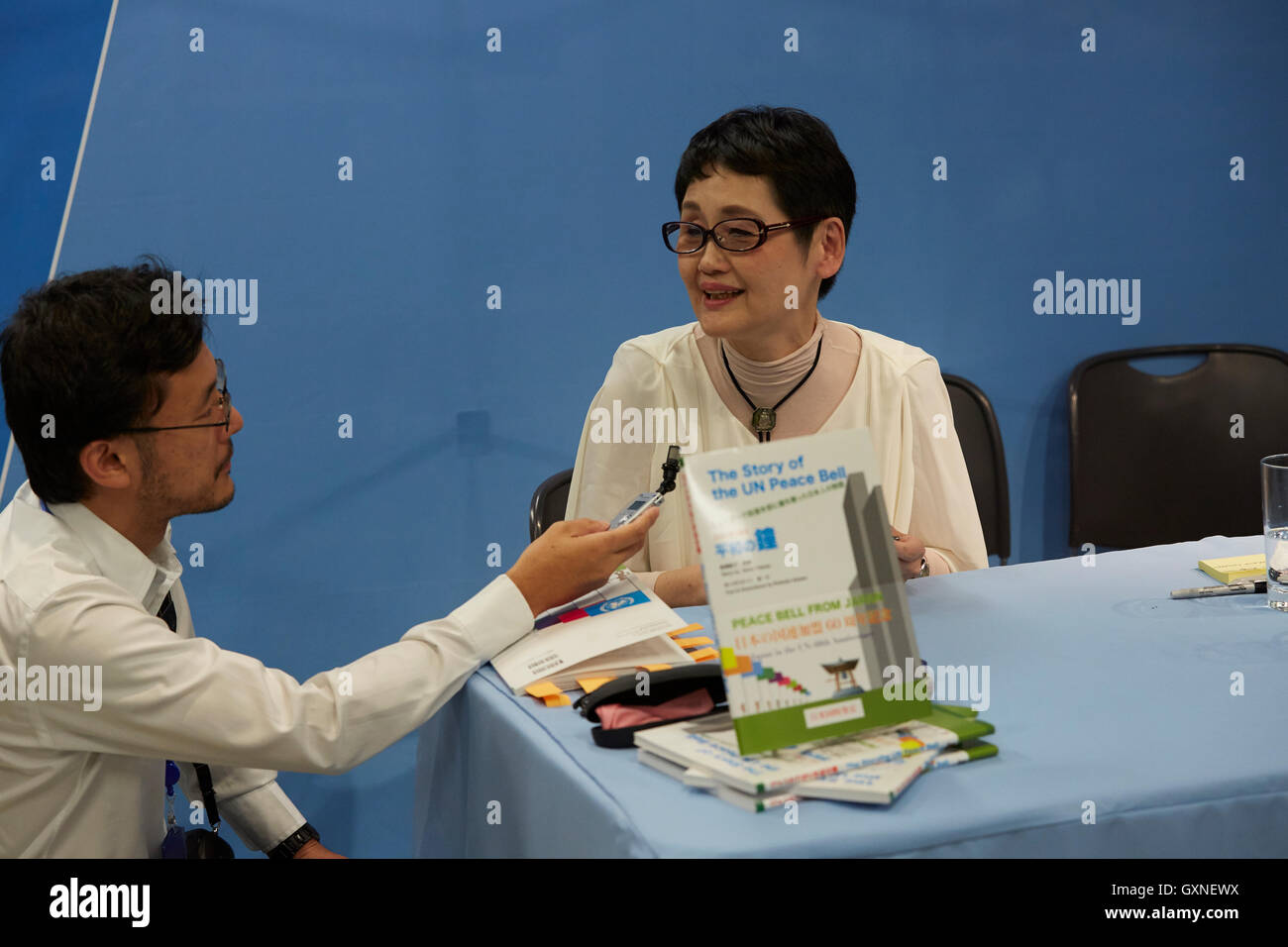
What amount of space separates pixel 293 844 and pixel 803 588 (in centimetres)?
96

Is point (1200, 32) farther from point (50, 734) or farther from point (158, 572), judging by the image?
point (50, 734)

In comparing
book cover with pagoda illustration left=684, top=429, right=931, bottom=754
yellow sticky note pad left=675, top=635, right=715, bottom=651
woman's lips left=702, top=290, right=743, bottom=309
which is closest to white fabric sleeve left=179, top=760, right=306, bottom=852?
yellow sticky note pad left=675, top=635, right=715, bottom=651

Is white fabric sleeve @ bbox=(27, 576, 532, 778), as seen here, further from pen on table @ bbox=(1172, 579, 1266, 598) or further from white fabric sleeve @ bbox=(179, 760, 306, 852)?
pen on table @ bbox=(1172, 579, 1266, 598)

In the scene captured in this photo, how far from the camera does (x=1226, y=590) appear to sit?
67.9 inches

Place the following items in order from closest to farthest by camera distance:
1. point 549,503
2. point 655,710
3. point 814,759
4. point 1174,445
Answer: point 814,759
point 655,710
point 549,503
point 1174,445

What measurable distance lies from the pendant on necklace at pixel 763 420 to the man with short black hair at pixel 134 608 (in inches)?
22.2

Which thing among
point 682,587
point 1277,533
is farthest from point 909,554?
point 1277,533

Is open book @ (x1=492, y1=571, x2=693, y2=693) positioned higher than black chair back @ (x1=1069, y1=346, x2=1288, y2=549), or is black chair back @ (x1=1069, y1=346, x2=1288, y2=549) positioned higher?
black chair back @ (x1=1069, y1=346, x2=1288, y2=549)

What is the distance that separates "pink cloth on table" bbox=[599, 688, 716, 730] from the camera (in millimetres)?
1262

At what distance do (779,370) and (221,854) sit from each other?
3.91 ft

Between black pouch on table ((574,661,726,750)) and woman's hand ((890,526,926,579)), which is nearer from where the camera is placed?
black pouch on table ((574,661,726,750))

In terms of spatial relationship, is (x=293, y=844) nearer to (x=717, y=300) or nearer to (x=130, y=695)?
(x=130, y=695)

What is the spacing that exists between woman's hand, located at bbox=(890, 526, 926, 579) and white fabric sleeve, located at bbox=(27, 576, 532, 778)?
0.71 meters

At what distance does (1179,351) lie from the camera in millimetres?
3311
